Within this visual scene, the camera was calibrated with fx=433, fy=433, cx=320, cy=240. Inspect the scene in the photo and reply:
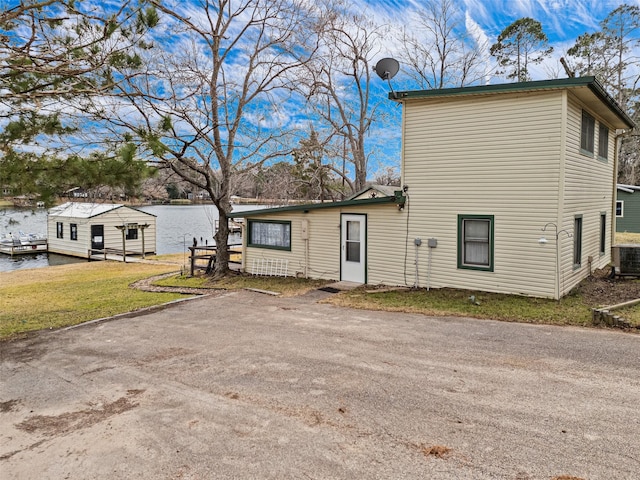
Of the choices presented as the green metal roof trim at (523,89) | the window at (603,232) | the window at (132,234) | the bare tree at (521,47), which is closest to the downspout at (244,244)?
the green metal roof trim at (523,89)

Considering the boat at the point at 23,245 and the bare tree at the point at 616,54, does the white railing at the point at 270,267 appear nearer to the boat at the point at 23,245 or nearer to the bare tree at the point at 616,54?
the boat at the point at 23,245

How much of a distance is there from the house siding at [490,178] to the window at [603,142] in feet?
13.6

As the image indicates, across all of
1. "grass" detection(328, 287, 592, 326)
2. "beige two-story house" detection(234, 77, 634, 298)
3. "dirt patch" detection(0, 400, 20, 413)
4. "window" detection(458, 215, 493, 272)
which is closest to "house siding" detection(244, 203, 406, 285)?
"beige two-story house" detection(234, 77, 634, 298)

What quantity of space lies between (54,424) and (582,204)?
11.6m

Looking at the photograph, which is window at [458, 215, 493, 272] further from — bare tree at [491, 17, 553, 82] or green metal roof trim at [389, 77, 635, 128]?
bare tree at [491, 17, 553, 82]

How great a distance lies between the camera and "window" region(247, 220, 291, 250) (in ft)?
45.9

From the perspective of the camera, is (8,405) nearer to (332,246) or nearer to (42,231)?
(332,246)

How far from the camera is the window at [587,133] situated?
10.5 m

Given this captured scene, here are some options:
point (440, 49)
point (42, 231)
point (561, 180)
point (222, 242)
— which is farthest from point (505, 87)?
point (42, 231)

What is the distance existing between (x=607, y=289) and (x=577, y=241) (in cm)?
129

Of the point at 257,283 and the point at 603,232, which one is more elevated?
the point at 603,232

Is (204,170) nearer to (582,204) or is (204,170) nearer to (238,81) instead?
(238,81)

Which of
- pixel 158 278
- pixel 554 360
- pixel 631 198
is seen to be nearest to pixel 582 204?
pixel 554 360

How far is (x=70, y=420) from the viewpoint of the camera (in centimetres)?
438
